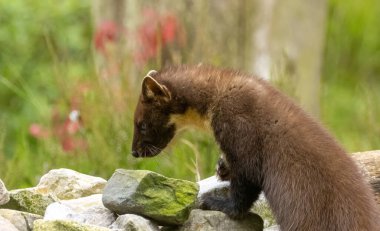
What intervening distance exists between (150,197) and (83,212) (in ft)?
1.17

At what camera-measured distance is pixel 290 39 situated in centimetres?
1241

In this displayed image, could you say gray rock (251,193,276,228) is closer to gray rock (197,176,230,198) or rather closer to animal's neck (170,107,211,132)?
gray rock (197,176,230,198)

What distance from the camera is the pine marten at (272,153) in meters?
6.00

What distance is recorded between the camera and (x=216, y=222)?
6.20 m

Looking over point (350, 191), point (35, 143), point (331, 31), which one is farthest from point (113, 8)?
point (350, 191)

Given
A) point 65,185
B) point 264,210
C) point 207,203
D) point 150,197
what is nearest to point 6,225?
point 150,197

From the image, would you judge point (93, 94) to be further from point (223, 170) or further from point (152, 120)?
point (223, 170)

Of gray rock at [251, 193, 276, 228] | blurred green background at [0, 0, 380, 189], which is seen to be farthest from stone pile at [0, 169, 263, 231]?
blurred green background at [0, 0, 380, 189]

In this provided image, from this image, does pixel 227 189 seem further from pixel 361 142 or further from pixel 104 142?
pixel 361 142

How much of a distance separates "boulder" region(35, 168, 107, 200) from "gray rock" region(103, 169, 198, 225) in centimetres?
54

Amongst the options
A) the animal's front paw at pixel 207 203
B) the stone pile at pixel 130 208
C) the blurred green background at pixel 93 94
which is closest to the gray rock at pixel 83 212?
the stone pile at pixel 130 208

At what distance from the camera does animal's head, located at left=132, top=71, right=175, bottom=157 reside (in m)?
6.64

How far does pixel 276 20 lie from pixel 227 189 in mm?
5932

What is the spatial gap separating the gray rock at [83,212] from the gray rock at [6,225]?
0.27 m
